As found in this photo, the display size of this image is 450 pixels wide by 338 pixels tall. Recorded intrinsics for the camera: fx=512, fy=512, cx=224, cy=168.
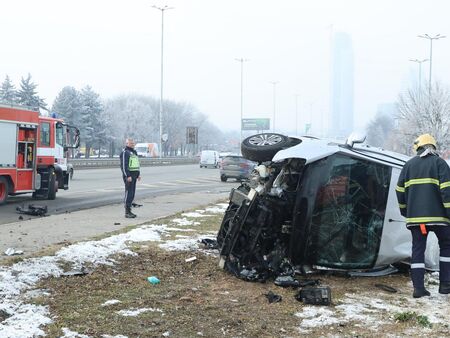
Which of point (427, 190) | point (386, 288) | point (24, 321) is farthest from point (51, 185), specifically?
point (427, 190)

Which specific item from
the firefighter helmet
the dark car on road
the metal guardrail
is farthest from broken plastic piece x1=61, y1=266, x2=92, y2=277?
the metal guardrail

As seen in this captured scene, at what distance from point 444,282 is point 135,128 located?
104784 millimetres

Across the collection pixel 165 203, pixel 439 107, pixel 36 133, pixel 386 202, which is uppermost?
pixel 439 107

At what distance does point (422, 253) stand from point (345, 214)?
34.8 inches

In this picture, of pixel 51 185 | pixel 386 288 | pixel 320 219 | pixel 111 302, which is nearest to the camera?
pixel 111 302

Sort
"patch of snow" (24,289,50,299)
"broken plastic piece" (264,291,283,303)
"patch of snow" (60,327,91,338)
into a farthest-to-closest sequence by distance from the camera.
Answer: "broken plastic piece" (264,291,283,303)
"patch of snow" (24,289,50,299)
"patch of snow" (60,327,91,338)

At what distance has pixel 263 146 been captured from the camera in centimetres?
647

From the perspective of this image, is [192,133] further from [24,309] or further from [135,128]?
[24,309]

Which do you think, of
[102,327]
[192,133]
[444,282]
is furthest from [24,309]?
[192,133]

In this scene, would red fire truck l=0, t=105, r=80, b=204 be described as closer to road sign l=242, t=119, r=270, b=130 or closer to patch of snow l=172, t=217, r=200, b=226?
patch of snow l=172, t=217, r=200, b=226

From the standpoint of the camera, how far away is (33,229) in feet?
31.3

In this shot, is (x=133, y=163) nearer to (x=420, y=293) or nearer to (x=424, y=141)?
(x=424, y=141)

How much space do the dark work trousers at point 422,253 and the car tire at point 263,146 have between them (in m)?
1.88

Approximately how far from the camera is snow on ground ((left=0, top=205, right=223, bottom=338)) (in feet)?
13.2
